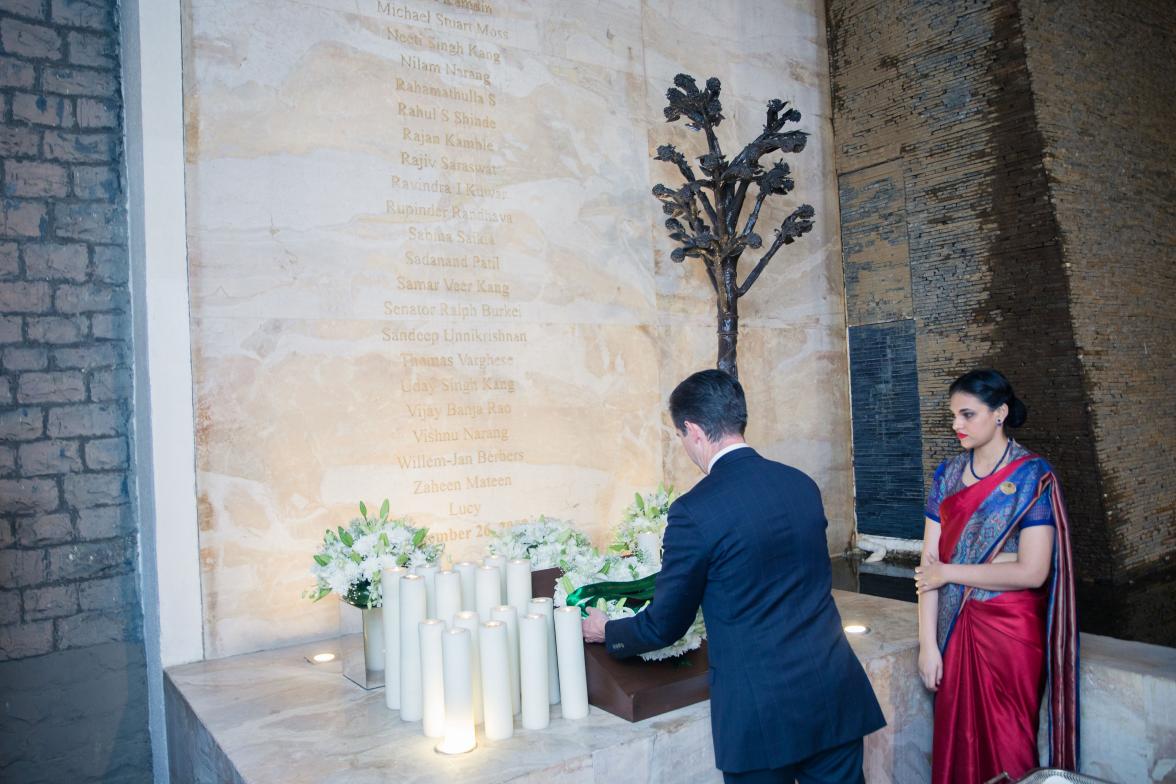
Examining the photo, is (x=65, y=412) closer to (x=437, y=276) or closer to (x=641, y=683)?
(x=437, y=276)

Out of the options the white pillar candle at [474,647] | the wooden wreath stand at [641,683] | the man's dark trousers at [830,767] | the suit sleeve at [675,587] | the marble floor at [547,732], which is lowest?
the marble floor at [547,732]

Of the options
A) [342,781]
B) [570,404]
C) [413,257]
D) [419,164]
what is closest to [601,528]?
[570,404]

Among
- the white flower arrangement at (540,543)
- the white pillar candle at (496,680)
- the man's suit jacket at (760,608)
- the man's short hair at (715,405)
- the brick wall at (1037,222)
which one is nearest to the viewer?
the man's suit jacket at (760,608)

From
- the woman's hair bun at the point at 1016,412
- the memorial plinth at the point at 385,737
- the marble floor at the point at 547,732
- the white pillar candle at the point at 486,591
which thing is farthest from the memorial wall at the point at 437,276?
the woman's hair bun at the point at 1016,412

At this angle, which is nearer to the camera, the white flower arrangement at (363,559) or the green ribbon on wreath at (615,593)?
the green ribbon on wreath at (615,593)

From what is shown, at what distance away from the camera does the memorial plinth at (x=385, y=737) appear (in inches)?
82.8

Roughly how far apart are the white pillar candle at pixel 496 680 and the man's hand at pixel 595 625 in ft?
0.82

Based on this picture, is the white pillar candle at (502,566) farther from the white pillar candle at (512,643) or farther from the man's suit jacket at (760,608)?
the man's suit jacket at (760,608)

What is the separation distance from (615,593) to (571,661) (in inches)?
9.6

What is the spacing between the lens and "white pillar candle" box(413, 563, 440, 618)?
257cm

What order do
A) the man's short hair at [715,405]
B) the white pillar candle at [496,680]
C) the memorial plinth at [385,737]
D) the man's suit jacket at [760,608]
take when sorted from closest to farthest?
1. the man's suit jacket at [760,608]
2. the man's short hair at [715,405]
3. the memorial plinth at [385,737]
4. the white pillar candle at [496,680]

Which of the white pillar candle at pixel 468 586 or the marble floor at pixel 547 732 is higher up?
the white pillar candle at pixel 468 586

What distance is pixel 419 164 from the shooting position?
370cm

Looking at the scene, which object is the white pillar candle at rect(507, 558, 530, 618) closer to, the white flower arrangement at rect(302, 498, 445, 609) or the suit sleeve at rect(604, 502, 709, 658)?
the white flower arrangement at rect(302, 498, 445, 609)
